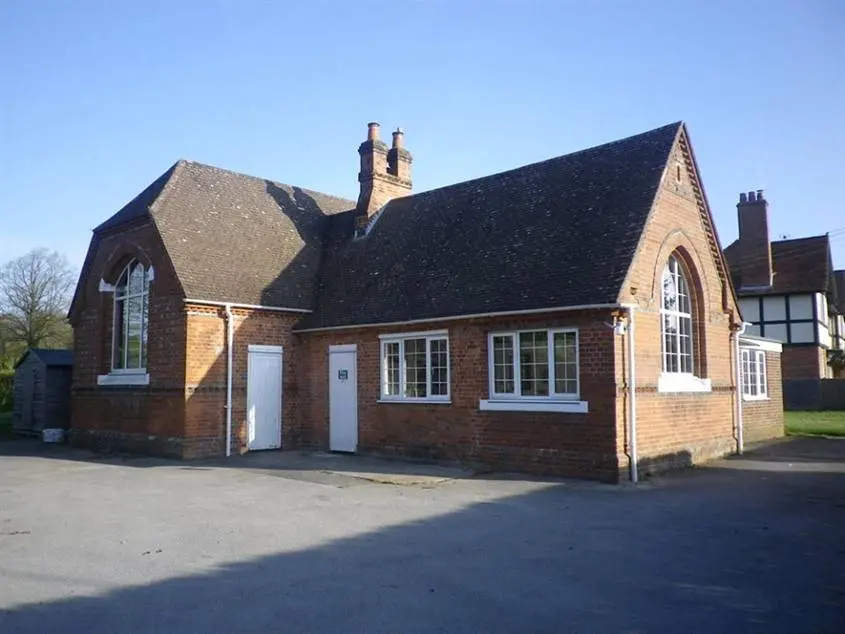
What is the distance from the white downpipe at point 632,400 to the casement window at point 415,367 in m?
4.08

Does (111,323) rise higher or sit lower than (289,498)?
higher

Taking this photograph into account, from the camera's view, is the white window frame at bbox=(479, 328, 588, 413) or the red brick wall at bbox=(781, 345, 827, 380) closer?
the white window frame at bbox=(479, 328, 588, 413)

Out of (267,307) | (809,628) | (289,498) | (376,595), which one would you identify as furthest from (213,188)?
(809,628)

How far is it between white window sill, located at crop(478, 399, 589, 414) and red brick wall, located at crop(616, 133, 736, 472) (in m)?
0.77

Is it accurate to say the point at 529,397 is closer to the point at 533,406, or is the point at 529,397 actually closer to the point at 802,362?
the point at 533,406

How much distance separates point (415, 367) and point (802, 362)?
84.3 ft

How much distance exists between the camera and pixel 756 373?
2138cm

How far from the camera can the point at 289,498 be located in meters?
11.8

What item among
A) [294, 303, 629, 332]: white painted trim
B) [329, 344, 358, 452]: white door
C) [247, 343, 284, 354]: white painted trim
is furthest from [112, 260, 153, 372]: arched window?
[329, 344, 358, 452]: white door

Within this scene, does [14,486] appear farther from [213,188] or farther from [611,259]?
[611,259]

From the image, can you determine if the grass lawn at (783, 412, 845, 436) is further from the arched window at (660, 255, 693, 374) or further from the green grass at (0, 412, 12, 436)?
the green grass at (0, 412, 12, 436)

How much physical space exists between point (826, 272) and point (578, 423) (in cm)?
2757

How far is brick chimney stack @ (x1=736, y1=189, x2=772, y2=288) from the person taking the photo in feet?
108

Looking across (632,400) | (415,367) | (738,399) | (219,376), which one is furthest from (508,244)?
(219,376)
